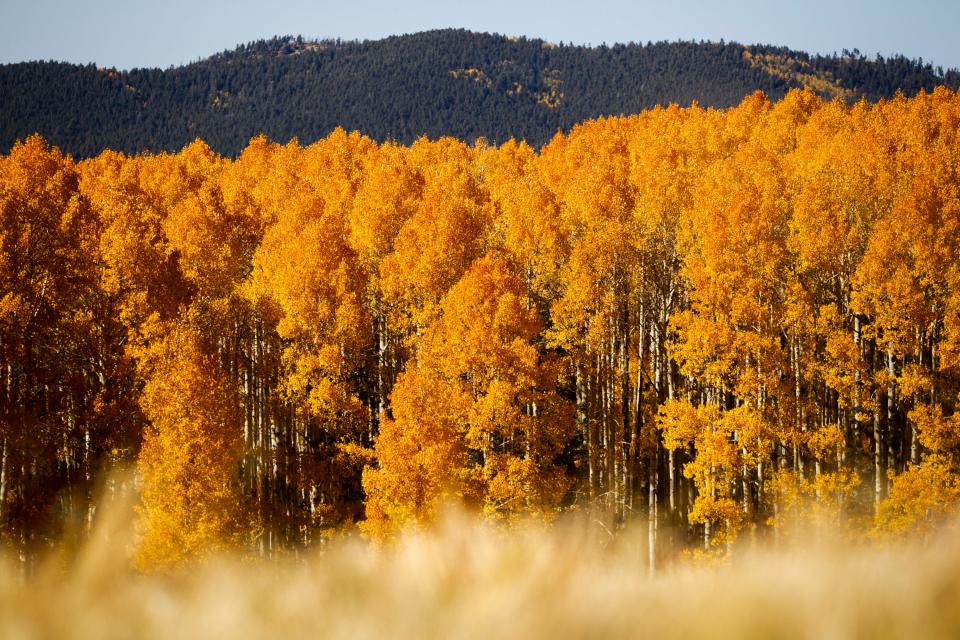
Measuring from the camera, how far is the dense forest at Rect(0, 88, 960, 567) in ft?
78.2

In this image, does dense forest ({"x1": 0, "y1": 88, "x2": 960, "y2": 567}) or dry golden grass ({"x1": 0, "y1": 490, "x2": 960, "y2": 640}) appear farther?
dense forest ({"x1": 0, "y1": 88, "x2": 960, "y2": 567})

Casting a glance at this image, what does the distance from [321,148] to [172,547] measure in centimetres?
4865

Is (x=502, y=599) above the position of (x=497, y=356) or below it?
above

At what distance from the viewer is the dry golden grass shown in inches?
158

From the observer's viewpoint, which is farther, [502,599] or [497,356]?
[497,356]

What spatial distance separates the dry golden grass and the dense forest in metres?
16.9

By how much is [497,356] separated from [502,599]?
2152cm

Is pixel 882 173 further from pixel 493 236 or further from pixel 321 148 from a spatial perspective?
pixel 321 148

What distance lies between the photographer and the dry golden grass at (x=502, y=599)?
158 inches

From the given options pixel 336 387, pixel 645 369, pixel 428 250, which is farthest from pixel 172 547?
pixel 645 369

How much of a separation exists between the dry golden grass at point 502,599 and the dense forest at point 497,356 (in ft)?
55.5

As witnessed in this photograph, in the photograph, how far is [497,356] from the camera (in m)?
26.0

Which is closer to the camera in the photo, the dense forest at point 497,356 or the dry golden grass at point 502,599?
the dry golden grass at point 502,599

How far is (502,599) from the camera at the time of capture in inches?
175
